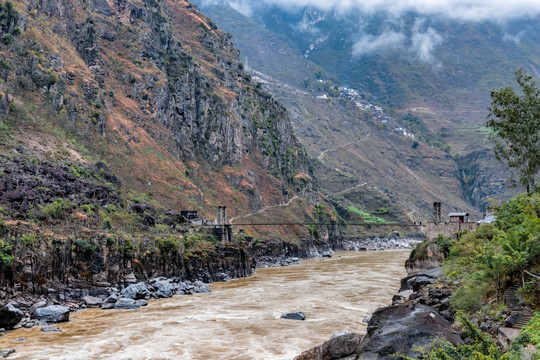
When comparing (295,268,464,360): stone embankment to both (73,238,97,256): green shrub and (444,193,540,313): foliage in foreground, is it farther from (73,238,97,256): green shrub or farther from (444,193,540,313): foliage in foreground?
(73,238,97,256): green shrub

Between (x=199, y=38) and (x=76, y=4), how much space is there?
4094 cm

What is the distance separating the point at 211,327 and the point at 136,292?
39.2ft

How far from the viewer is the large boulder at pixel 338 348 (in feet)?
45.2

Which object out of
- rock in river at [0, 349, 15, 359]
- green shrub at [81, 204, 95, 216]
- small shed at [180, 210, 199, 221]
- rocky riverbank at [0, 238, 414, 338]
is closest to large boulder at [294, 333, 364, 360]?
→ rock in river at [0, 349, 15, 359]

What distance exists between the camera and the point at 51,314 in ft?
81.6

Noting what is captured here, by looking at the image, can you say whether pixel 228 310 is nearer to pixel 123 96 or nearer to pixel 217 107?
pixel 123 96

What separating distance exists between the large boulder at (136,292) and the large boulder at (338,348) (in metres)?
22.4

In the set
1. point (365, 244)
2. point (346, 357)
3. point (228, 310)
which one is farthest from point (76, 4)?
point (365, 244)

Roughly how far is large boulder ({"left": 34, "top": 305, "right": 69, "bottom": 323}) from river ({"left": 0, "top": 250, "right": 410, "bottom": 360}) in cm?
66

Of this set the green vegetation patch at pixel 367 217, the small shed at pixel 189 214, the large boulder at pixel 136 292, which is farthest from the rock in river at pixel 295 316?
the green vegetation patch at pixel 367 217

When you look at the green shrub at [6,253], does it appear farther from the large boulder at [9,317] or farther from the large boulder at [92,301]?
the large boulder at [92,301]

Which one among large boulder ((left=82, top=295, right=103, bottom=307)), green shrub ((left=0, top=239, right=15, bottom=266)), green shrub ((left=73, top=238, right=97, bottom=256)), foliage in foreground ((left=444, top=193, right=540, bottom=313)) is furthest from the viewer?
green shrub ((left=73, top=238, right=97, bottom=256))

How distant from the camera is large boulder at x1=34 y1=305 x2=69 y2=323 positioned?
970 inches

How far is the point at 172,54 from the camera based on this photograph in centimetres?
9369
